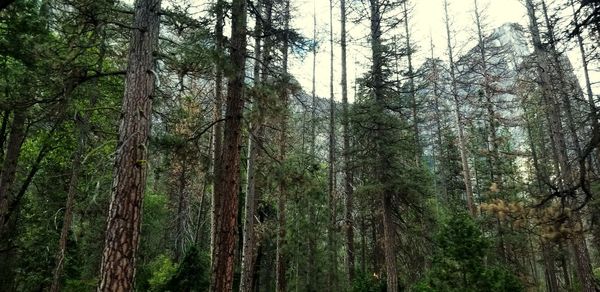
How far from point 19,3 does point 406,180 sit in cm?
1121

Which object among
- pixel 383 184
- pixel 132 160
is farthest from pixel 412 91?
pixel 132 160

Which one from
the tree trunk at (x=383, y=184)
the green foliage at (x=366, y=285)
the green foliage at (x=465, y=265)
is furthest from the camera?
the green foliage at (x=366, y=285)

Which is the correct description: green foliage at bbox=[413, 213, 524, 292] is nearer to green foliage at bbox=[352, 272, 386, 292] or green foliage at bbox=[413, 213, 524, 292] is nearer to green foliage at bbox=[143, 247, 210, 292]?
green foliage at bbox=[352, 272, 386, 292]

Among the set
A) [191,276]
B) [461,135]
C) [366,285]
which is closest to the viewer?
[191,276]

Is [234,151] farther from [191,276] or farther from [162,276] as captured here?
[162,276]

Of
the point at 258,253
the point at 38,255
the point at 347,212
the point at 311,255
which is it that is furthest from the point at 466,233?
Answer: the point at 38,255

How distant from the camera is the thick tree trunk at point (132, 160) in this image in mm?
4480

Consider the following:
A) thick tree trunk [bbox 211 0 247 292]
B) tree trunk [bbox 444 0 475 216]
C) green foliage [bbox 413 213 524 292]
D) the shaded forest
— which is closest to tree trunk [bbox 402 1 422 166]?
the shaded forest

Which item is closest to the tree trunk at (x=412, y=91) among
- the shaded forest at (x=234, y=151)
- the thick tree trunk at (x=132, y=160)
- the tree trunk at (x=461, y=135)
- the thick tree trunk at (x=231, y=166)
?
the shaded forest at (x=234, y=151)

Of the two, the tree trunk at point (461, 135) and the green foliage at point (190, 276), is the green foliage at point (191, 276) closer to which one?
the green foliage at point (190, 276)

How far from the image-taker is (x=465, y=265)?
8734 millimetres

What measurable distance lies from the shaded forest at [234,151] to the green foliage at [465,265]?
0.04 metres

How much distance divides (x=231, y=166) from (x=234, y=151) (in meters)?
0.27

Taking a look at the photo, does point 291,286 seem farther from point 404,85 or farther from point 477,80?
point 477,80
